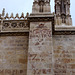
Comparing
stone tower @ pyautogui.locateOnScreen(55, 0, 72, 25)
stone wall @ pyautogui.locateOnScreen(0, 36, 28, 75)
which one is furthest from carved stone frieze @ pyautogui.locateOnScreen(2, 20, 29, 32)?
stone tower @ pyautogui.locateOnScreen(55, 0, 72, 25)

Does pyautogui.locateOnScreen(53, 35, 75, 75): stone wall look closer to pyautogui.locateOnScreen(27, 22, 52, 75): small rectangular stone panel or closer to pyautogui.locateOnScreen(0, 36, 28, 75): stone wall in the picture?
pyautogui.locateOnScreen(27, 22, 52, 75): small rectangular stone panel

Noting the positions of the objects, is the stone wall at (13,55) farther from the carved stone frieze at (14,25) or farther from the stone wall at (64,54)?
the stone wall at (64,54)

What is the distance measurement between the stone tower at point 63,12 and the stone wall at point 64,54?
7.94 meters

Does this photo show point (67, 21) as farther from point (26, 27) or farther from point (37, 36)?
point (37, 36)

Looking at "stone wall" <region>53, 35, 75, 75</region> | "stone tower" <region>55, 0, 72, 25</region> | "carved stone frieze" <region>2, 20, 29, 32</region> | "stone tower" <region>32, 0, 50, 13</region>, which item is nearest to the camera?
"stone wall" <region>53, 35, 75, 75</region>

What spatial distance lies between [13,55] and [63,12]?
35.5 ft

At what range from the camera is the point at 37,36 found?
8.26 metres

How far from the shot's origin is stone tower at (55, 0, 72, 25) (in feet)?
56.6

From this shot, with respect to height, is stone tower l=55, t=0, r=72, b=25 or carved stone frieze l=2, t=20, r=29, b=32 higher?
stone tower l=55, t=0, r=72, b=25

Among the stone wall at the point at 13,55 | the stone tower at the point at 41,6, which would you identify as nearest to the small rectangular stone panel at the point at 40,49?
the stone tower at the point at 41,6

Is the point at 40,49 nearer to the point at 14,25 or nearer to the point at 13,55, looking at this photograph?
the point at 13,55

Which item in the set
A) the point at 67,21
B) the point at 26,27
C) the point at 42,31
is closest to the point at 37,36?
the point at 42,31

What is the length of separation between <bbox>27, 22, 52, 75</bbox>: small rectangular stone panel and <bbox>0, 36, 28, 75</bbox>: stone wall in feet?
3.28

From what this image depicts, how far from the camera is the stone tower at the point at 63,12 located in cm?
1725
